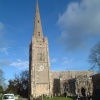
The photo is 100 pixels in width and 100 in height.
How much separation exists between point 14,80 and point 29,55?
589 inches

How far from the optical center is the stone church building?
252 ft

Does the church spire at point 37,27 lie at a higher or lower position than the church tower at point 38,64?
higher

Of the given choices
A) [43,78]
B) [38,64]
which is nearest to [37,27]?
[38,64]

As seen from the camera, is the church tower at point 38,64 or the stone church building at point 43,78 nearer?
the stone church building at point 43,78

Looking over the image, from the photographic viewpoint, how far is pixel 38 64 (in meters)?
81.4

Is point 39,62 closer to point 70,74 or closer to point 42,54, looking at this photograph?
point 42,54

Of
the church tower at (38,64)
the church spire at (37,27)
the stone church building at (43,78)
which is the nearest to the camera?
the stone church building at (43,78)

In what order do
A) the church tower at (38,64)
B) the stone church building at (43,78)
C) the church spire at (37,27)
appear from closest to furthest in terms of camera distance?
the stone church building at (43,78), the church tower at (38,64), the church spire at (37,27)

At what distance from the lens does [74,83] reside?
78.2 meters

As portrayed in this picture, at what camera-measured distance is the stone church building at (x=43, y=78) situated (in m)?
76.8

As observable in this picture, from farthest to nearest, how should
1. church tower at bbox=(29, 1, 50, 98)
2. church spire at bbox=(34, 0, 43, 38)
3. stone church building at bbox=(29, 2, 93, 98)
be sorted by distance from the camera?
church spire at bbox=(34, 0, 43, 38) < church tower at bbox=(29, 1, 50, 98) < stone church building at bbox=(29, 2, 93, 98)

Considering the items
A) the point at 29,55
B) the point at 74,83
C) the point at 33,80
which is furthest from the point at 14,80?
the point at 74,83

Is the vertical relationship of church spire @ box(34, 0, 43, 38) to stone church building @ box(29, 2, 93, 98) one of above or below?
above

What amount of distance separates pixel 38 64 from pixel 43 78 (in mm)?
5614
